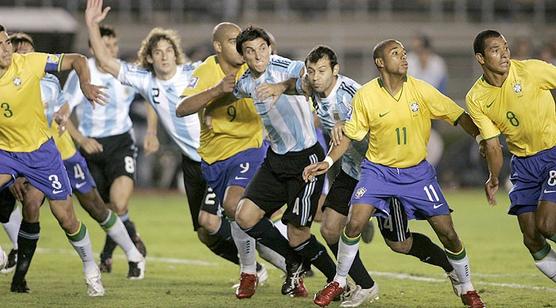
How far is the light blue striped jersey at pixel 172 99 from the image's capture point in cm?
1164

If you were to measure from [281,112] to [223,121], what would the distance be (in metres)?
0.91

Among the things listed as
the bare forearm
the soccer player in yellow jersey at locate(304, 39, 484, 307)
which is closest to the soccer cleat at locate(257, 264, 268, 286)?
the bare forearm

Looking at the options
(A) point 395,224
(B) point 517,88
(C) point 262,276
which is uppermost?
(B) point 517,88

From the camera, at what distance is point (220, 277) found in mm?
12094

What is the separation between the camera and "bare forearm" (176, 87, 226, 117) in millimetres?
10148

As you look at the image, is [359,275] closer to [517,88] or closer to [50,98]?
[517,88]

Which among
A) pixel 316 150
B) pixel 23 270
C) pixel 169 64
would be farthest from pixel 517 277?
pixel 23 270

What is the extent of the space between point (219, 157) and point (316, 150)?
1.09 m

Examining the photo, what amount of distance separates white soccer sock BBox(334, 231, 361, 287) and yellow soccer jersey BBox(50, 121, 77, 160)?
3740mm

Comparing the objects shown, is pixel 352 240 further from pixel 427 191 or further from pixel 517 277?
pixel 517 277

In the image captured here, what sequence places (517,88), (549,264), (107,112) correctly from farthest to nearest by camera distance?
(107,112)
(549,264)
(517,88)

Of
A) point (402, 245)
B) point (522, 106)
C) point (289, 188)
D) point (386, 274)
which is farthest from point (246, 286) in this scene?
point (522, 106)

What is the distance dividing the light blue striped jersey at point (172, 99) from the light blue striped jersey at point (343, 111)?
209cm

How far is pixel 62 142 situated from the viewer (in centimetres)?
1224
